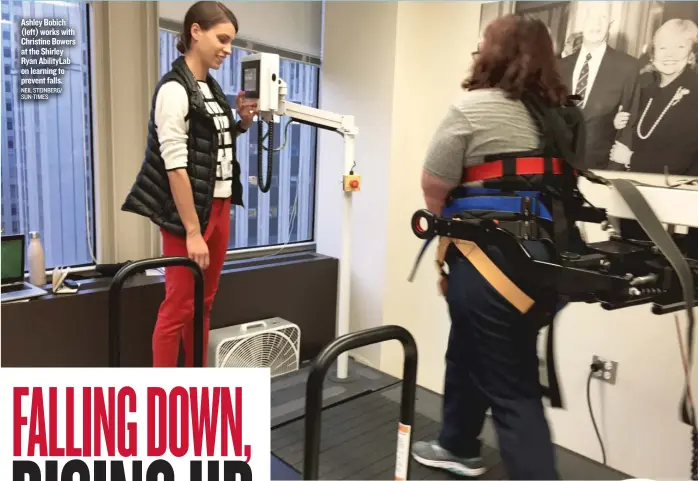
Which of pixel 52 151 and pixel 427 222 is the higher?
pixel 52 151

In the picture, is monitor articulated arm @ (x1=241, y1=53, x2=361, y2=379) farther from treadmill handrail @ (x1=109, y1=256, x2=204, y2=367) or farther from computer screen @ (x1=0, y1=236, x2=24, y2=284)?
computer screen @ (x1=0, y1=236, x2=24, y2=284)

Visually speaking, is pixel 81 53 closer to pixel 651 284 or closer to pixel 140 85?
pixel 140 85

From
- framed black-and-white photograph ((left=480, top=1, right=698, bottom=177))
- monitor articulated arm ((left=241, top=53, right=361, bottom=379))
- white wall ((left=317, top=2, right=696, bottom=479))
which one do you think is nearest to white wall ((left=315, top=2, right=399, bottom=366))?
white wall ((left=317, top=2, right=696, bottom=479))

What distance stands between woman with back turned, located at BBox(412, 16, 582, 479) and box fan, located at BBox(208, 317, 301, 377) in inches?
46.9

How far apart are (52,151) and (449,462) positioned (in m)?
1.85

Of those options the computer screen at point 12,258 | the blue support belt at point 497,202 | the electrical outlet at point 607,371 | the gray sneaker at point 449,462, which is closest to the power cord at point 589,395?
the electrical outlet at point 607,371

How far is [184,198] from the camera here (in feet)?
6.01

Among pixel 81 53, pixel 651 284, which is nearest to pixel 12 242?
pixel 81 53

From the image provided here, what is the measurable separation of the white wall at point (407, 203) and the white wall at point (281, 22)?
10cm

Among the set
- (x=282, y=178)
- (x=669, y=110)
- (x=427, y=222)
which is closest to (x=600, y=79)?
(x=669, y=110)

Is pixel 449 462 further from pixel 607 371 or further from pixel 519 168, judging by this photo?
pixel 519 168

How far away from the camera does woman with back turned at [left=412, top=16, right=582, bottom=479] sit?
140cm

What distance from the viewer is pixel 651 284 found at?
1.24 m

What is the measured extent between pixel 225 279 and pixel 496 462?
1.32 m
